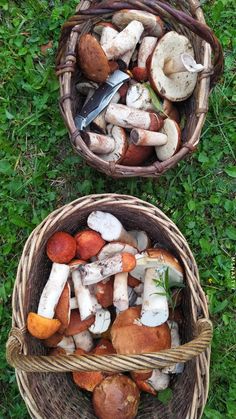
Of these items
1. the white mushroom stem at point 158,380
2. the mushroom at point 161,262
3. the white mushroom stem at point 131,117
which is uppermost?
the white mushroom stem at point 131,117

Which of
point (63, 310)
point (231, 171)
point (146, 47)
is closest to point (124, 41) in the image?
point (146, 47)

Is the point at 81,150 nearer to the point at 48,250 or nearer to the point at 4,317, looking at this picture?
the point at 48,250

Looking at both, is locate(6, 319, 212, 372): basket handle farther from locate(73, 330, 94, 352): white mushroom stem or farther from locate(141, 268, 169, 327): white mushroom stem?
locate(73, 330, 94, 352): white mushroom stem

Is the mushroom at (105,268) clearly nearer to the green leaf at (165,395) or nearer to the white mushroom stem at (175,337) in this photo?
the white mushroom stem at (175,337)

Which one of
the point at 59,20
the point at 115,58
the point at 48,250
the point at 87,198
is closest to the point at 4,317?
the point at 48,250

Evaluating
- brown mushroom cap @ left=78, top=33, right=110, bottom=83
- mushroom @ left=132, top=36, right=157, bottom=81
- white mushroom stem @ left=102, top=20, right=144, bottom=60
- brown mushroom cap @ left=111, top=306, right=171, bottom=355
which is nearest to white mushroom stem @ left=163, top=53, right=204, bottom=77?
mushroom @ left=132, top=36, right=157, bottom=81

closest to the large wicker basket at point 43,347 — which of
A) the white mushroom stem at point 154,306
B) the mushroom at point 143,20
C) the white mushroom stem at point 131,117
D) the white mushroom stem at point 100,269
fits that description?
the white mushroom stem at point 154,306
